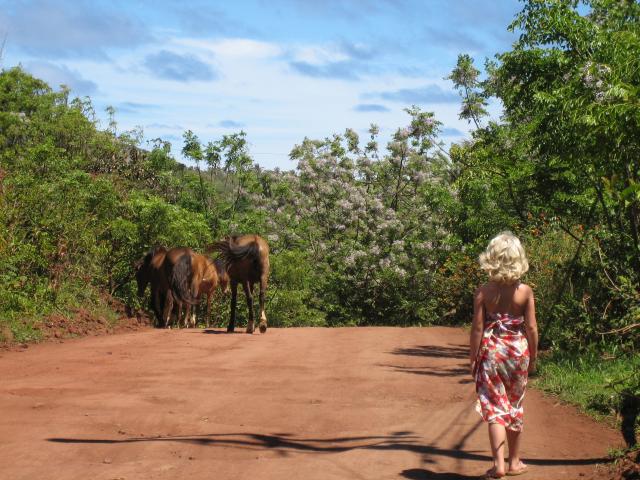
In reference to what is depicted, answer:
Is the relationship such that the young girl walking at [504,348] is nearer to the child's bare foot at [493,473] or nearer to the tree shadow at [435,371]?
the child's bare foot at [493,473]

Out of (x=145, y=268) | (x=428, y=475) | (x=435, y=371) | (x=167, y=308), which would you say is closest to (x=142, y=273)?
(x=145, y=268)

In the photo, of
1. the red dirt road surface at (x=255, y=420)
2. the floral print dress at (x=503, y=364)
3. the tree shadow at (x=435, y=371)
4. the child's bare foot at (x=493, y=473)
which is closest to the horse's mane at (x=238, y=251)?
the red dirt road surface at (x=255, y=420)

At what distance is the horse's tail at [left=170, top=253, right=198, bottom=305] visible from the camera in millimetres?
20547

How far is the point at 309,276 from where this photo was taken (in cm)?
2995

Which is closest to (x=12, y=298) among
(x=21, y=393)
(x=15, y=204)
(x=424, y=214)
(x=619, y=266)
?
(x=15, y=204)

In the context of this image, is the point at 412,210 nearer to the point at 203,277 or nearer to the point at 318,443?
the point at 203,277

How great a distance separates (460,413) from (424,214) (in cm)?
2104

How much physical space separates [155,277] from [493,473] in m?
15.7

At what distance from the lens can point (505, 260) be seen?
6.66 m

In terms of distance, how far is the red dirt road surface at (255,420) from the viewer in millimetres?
6953

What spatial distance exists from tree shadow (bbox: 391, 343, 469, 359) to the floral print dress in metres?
8.76

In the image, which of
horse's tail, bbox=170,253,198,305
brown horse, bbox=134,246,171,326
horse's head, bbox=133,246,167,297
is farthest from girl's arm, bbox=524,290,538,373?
horse's head, bbox=133,246,167,297

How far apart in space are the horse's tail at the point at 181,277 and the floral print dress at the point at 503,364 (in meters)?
14.4

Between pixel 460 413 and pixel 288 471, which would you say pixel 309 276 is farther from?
pixel 288 471
